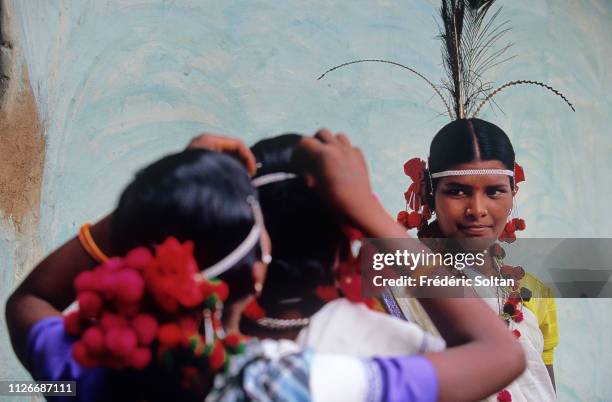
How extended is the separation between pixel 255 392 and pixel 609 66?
8.50ft

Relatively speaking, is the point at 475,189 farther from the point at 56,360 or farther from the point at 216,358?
the point at 56,360

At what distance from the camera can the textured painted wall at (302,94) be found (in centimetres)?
211

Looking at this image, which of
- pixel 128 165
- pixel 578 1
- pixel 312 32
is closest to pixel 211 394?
pixel 128 165

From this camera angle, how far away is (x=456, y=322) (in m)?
1.27

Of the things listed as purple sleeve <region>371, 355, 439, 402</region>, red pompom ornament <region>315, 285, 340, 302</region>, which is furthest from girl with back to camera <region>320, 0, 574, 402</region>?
purple sleeve <region>371, 355, 439, 402</region>

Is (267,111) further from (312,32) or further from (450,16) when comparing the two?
(450,16)

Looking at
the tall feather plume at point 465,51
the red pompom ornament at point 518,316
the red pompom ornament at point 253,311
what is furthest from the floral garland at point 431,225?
the red pompom ornament at point 253,311

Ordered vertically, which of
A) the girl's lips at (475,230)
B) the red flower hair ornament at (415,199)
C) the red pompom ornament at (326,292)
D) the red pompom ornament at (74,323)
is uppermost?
the red flower hair ornament at (415,199)

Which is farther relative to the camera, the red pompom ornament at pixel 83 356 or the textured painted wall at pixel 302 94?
the textured painted wall at pixel 302 94

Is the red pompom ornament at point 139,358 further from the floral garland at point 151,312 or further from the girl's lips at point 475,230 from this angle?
the girl's lips at point 475,230

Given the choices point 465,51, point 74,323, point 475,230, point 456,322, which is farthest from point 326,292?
point 465,51

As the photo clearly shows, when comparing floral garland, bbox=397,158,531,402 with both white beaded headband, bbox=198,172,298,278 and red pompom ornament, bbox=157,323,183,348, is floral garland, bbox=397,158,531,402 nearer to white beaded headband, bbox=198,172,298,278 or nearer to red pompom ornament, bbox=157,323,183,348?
white beaded headband, bbox=198,172,298,278

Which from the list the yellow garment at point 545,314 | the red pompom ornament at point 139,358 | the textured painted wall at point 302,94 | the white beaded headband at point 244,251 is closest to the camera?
the red pompom ornament at point 139,358

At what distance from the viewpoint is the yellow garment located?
2377 mm
